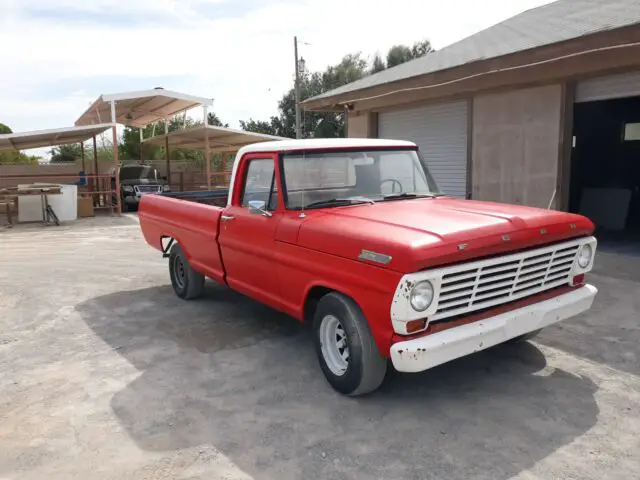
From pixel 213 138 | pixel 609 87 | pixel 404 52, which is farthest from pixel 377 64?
pixel 609 87

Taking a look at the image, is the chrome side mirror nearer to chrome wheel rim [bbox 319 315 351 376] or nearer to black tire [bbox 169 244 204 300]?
chrome wheel rim [bbox 319 315 351 376]

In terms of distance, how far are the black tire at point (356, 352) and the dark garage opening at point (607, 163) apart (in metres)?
9.10

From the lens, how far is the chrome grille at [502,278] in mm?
3473

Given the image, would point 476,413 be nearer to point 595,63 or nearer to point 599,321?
point 599,321

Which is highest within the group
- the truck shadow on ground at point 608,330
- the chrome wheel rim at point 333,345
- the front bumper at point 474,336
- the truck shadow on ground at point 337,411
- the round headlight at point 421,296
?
the round headlight at point 421,296

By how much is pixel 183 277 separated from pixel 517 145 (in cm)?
607

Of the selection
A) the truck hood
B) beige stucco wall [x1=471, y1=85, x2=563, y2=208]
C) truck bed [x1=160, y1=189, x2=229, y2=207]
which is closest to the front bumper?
the truck hood

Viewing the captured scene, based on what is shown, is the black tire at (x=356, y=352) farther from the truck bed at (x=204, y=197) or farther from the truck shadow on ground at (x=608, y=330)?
the truck bed at (x=204, y=197)

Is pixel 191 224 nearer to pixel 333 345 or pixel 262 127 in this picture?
pixel 333 345

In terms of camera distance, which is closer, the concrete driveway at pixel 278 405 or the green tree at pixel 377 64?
the concrete driveway at pixel 278 405

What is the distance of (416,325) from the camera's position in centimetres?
342

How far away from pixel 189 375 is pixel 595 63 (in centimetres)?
691

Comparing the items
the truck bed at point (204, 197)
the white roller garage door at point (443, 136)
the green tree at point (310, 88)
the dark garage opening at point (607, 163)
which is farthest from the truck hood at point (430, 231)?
the green tree at point (310, 88)

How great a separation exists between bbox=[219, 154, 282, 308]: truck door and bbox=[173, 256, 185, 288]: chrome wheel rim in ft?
4.75
